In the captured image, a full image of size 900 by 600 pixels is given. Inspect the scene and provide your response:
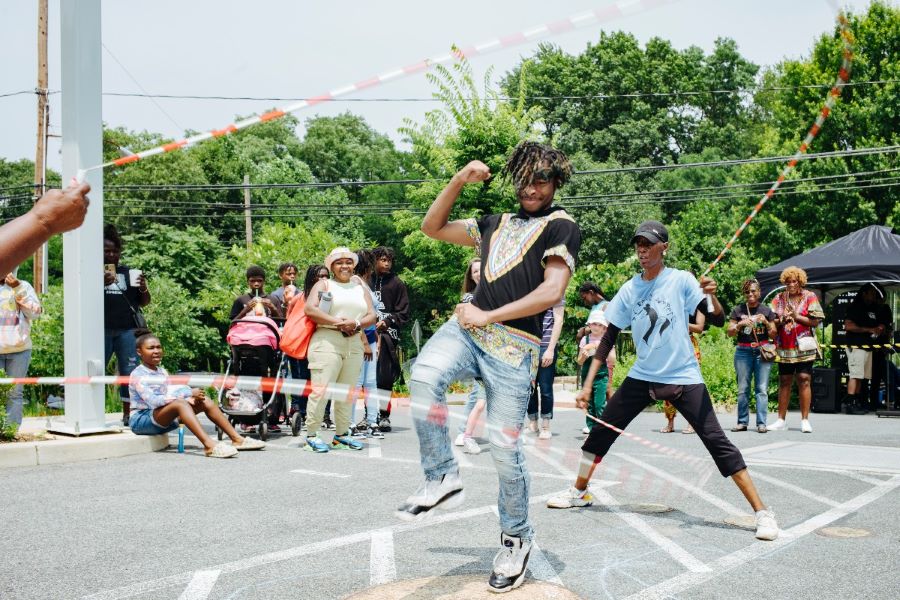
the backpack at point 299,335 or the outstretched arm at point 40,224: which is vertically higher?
the outstretched arm at point 40,224

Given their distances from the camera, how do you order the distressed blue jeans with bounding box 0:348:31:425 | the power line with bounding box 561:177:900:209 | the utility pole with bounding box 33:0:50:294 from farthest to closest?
the power line with bounding box 561:177:900:209, the utility pole with bounding box 33:0:50:294, the distressed blue jeans with bounding box 0:348:31:425

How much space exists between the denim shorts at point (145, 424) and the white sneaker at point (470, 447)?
2.95 meters

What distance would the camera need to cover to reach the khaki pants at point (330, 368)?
8.39 metres

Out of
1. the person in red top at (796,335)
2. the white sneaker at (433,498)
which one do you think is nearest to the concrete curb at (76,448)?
the white sneaker at (433,498)

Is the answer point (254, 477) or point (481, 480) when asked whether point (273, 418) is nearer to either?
point (254, 477)

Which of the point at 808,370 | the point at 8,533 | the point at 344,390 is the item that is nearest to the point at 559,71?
the point at 808,370

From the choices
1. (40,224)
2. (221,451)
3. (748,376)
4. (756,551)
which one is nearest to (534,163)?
(40,224)

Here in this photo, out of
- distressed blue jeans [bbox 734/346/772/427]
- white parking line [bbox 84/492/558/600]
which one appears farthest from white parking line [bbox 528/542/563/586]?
distressed blue jeans [bbox 734/346/772/427]

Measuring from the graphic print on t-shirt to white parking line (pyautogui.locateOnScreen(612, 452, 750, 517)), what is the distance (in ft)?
4.35

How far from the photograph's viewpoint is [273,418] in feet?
33.7

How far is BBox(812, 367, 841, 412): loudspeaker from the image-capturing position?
14.4 metres

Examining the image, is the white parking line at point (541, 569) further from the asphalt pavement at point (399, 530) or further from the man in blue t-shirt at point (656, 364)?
the man in blue t-shirt at point (656, 364)

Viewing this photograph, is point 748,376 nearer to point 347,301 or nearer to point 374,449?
point 374,449

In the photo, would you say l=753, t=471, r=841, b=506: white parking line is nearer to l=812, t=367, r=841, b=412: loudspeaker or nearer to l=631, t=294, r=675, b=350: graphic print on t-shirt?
l=631, t=294, r=675, b=350: graphic print on t-shirt
